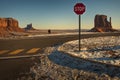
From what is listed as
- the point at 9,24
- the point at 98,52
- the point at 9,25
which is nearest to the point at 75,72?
the point at 98,52

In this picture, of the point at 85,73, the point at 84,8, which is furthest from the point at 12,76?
the point at 84,8

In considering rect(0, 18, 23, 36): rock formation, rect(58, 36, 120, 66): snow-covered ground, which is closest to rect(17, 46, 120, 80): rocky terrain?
rect(58, 36, 120, 66): snow-covered ground

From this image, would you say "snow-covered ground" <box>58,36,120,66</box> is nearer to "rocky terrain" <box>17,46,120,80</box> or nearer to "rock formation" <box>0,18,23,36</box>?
"rocky terrain" <box>17,46,120,80</box>

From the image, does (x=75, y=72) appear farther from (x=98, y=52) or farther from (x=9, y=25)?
(x=9, y=25)

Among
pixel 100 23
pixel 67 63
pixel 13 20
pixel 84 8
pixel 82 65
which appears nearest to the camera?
pixel 82 65

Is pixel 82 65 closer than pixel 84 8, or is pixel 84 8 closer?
pixel 82 65

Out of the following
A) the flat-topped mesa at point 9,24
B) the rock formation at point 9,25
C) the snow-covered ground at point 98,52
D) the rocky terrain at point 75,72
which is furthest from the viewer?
the flat-topped mesa at point 9,24

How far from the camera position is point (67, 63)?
36.8 ft

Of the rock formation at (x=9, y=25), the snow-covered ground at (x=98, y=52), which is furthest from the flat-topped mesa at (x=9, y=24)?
the snow-covered ground at (x=98, y=52)

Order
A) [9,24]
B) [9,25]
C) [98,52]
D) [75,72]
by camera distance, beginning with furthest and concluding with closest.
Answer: [9,24] < [9,25] < [98,52] < [75,72]

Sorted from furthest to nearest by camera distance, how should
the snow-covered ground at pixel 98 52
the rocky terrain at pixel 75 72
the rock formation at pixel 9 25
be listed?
1. the rock formation at pixel 9 25
2. the snow-covered ground at pixel 98 52
3. the rocky terrain at pixel 75 72

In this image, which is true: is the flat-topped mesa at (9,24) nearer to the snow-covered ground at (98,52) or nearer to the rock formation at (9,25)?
the rock formation at (9,25)

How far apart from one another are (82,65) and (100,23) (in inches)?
7432

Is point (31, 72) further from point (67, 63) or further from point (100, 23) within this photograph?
point (100, 23)
